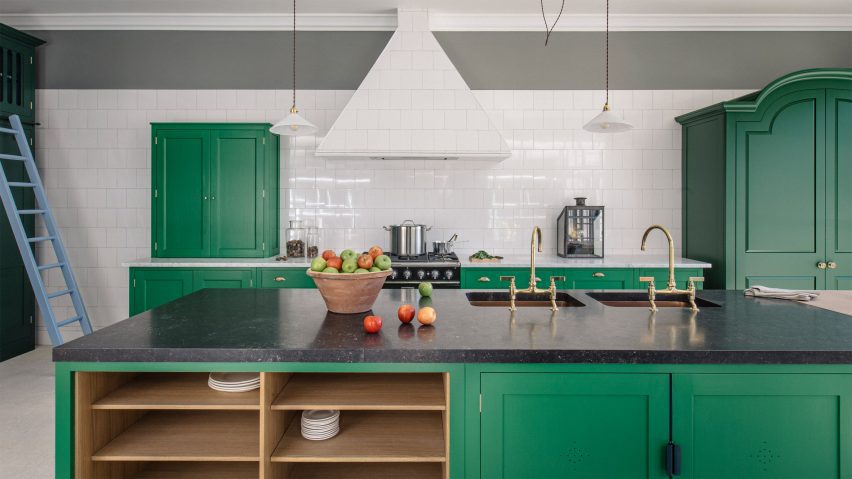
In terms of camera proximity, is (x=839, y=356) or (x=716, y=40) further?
(x=716, y=40)

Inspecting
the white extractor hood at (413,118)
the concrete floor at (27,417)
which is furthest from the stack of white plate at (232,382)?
the white extractor hood at (413,118)

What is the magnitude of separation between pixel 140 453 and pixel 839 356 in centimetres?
225

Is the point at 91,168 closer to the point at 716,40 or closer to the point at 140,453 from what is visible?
the point at 140,453

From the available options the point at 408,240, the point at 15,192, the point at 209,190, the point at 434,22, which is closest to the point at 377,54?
the point at 434,22

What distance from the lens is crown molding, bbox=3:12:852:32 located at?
4773 mm

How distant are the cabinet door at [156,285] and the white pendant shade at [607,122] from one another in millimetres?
3347

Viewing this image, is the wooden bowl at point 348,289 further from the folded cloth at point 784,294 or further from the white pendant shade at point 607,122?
the folded cloth at point 784,294

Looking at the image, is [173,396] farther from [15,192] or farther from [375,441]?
[15,192]

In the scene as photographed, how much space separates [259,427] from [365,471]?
42cm

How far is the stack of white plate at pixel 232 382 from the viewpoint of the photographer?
1745 millimetres

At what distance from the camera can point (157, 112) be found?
4863mm

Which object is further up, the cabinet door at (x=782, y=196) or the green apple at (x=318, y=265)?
the cabinet door at (x=782, y=196)

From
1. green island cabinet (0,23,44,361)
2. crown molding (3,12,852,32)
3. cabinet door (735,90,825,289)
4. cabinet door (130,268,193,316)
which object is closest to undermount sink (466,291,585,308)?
cabinet door (735,90,825,289)

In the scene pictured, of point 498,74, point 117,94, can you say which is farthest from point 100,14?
point 498,74
